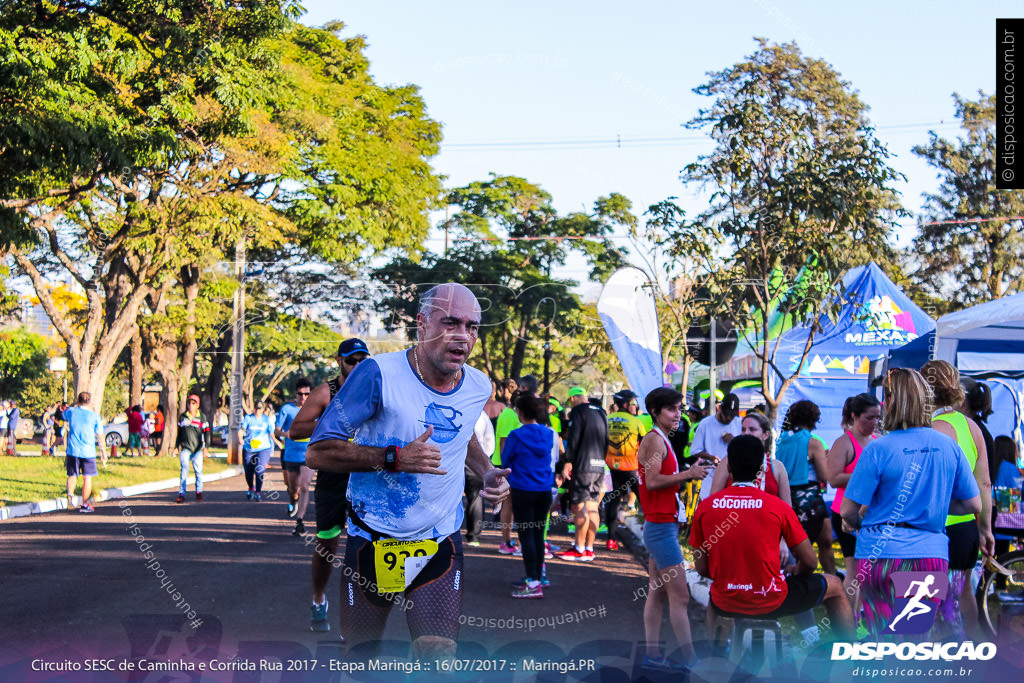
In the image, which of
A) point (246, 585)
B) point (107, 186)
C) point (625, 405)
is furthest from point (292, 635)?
point (107, 186)

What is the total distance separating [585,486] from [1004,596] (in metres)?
4.88

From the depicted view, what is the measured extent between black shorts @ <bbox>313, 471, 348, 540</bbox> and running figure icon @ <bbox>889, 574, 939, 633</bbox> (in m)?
3.51

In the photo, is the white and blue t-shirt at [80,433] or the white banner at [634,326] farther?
the white banner at [634,326]

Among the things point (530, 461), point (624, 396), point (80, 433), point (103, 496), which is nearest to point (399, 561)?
point (530, 461)

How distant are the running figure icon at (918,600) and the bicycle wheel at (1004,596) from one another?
2.41 metres

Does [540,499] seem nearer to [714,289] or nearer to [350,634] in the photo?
[350,634]

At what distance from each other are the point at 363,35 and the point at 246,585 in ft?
94.6

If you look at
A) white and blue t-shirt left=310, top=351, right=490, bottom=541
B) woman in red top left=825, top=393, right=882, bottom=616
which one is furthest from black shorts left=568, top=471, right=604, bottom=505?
white and blue t-shirt left=310, top=351, right=490, bottom=541

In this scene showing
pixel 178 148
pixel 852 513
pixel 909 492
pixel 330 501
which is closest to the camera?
pixel 909 492

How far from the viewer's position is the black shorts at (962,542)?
19.4 feet

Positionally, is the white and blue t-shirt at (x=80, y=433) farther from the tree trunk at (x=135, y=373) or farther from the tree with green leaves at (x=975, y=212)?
the tree with green leaves at (x=975, y=212)

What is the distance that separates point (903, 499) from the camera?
4980mm

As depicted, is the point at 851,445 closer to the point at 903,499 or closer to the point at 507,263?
the point at 903,499

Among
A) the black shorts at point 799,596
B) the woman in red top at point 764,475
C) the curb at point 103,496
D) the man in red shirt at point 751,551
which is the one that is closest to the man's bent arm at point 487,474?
the man in red shirt at point 751,551
